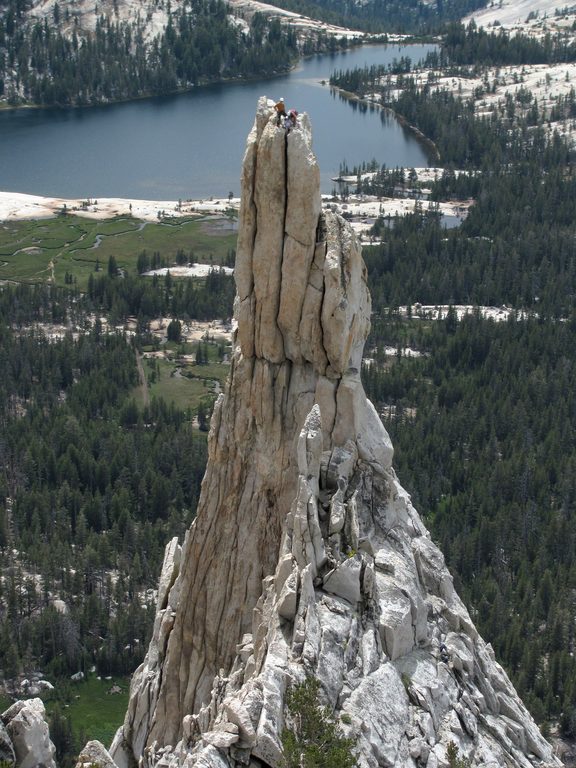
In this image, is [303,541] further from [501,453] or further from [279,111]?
[501,453]

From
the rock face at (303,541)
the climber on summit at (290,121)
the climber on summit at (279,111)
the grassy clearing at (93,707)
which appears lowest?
the grassy clearing at (93,707)

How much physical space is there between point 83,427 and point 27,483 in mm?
15588

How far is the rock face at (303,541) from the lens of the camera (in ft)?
119

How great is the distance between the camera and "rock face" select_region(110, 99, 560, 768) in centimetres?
3612

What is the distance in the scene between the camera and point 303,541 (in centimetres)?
3666

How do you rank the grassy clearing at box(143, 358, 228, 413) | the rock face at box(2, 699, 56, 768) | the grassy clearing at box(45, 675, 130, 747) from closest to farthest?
the rock face at box(2, 699, 56, 768) < the grassy clearing at box(45, 675, 130, 747) < the grassy clearing at box(143, 358, 228, 413)

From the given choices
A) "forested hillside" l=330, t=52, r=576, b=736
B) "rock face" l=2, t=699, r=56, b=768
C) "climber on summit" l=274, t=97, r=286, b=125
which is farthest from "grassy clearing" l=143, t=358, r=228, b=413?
"rock face" l=2, t=699, r=56, b=768

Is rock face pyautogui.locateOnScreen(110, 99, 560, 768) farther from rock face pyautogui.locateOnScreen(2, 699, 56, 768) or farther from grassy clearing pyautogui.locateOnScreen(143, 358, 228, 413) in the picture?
grassy clearing pyautogui.locateOnScreen(143, 358, 228, 413)

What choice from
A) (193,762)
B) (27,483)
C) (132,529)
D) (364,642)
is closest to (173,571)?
(364,642)

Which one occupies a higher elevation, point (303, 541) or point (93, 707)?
point (303, 541)

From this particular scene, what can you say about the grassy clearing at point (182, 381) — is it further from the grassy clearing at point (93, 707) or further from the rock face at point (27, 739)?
the rock face at point (27, 739)

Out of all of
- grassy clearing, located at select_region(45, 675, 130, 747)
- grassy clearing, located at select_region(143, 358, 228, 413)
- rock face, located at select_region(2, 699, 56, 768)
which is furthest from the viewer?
grassy clearing, located at select_region(143, 358, 228, 413)

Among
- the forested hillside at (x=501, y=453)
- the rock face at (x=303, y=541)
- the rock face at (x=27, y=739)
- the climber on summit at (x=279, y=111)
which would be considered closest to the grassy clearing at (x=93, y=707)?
the forested hillside at (x=501, y=453)

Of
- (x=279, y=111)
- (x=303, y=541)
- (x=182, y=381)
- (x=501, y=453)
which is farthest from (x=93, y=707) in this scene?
(x=182, y=381)
